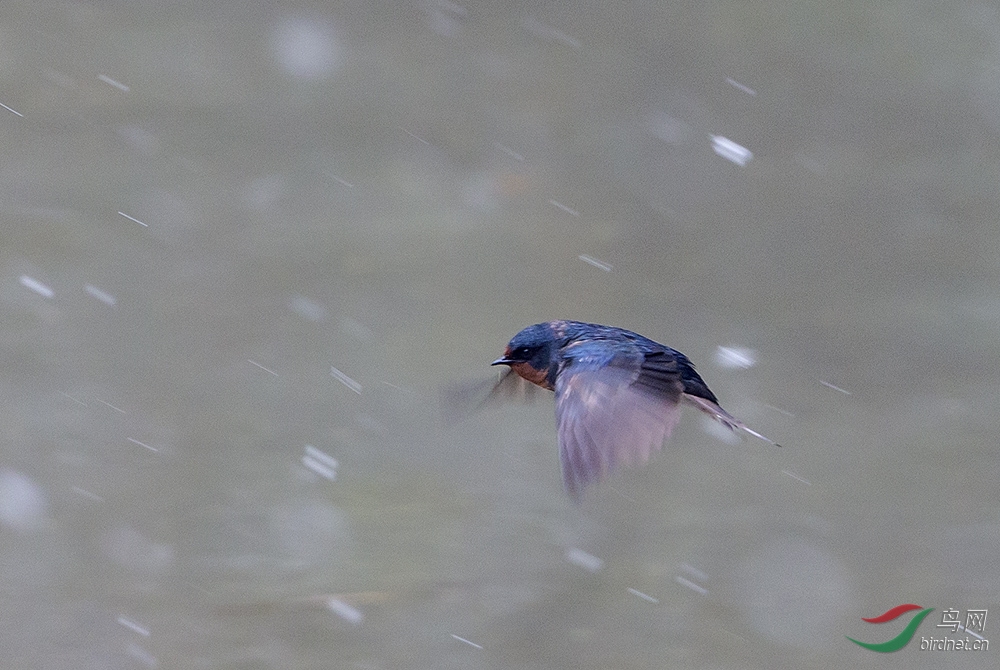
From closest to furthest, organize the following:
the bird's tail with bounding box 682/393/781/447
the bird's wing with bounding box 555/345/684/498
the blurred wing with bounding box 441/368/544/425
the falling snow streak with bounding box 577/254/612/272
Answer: the bird's wing with bounding box 555/345/684/498 → the bird's tail with bounding box 682/393/781/447 → the blurred wing with bounding box 441/368/544/425 → the falling snow streak with bounding box 577/254/612/272

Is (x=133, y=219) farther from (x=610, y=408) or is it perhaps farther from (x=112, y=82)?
(x=610, y=408)

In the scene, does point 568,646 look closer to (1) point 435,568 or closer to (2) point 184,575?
(1) point 435,568

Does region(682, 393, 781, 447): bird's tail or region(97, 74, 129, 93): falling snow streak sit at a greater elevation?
region(682, 393, 781, 447): bird's tail

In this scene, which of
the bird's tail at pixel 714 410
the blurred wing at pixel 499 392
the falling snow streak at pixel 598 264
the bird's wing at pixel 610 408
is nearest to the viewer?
the bird's wing at pixel 610 408

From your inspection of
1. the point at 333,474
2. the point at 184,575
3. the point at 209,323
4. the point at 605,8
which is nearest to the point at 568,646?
the point at 333,474

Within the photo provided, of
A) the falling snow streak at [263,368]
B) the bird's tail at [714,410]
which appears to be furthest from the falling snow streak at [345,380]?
the bird's tail at [714,410]

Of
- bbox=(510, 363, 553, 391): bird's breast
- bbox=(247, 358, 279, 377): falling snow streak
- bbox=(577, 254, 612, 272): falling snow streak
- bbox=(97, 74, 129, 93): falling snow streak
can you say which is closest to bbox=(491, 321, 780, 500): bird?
bbox=(510, 363, 553, 391): bird's breast

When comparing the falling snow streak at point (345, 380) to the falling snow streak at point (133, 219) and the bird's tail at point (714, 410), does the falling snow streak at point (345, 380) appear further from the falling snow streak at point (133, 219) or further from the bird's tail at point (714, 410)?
the bird's tail at point (714, 410)

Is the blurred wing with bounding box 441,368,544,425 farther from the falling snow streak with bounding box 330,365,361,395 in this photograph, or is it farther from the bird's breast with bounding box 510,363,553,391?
the falling snow streak with bounding box 330,365,361,395
